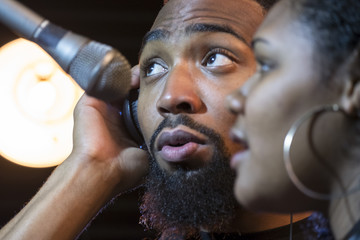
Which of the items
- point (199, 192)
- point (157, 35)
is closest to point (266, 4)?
point (157, 35)

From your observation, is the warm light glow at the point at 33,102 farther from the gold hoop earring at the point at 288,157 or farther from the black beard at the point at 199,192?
the gold hoop earring at the point at 288,157

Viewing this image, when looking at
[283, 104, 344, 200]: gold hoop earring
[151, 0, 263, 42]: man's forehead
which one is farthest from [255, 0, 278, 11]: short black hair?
[283, 104, 344, 200]: gold hoop earring

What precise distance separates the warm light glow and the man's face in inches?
33.8

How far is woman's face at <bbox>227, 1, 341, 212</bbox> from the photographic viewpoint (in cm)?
132

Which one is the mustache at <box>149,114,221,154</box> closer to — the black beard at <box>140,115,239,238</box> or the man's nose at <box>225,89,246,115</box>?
the black beard at <box>140,115,239,238</box>

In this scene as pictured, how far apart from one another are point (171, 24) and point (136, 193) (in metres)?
1.76

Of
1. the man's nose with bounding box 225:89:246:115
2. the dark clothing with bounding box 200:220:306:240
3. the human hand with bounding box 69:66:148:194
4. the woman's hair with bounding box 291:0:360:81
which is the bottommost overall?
the dark clothing with bounding box 200:220:306:240

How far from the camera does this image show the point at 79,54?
141 centimetres

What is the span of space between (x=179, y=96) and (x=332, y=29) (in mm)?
773

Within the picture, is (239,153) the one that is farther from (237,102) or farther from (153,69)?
(153,69)

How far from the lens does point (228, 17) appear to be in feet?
7.07

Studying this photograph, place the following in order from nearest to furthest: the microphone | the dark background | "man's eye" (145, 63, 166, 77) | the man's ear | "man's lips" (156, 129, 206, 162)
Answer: the man's ear → the microphone → "man's lips" (156, 129, 206, 162) → "man's eye" (145, 63, 166, 77) → the dark background

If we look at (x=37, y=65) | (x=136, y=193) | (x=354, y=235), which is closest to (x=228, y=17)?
(x=354, y=235)

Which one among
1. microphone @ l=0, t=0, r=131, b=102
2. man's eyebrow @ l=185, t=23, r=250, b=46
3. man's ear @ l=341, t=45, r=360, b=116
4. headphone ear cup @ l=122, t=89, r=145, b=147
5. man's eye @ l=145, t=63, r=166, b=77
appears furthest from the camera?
headphone ear cup @ l=122, t=89, r=145, b=147
